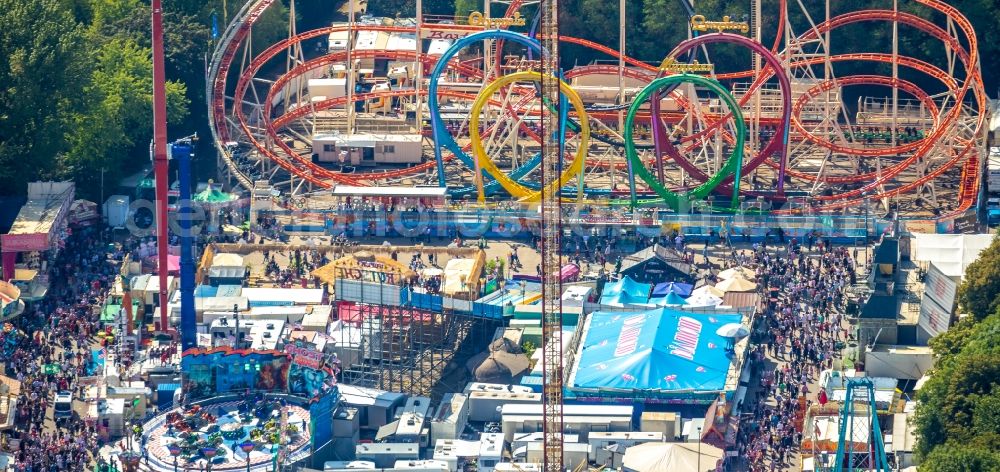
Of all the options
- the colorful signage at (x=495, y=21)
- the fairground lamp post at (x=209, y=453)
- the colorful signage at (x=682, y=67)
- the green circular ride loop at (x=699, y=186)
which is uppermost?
the colorful signage at (x=495, y=21)

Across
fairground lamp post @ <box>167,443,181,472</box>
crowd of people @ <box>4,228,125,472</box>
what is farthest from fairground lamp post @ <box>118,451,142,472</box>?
crowd of people @ <box>4,228,125,472</box>

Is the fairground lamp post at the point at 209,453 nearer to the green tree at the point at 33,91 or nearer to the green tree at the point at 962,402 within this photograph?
the green tree at the point at 962,402

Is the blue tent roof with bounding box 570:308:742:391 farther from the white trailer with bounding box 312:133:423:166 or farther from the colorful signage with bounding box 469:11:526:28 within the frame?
the white trailer with bounding box 312:133:423:166

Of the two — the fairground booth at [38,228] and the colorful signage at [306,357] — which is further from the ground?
the fairground booth at [38,228]

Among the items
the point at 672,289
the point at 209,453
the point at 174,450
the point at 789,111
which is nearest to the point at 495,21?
the point at 789,111

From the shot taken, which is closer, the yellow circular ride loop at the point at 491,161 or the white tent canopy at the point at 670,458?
the white tent canopy at the point at 670,458

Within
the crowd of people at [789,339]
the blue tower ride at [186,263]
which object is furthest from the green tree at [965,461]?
the blue tower ride at [186,263]

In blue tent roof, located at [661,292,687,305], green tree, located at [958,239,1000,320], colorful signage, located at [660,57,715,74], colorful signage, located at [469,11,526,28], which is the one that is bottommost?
blue tent roof, located at [661,292,687,305]
